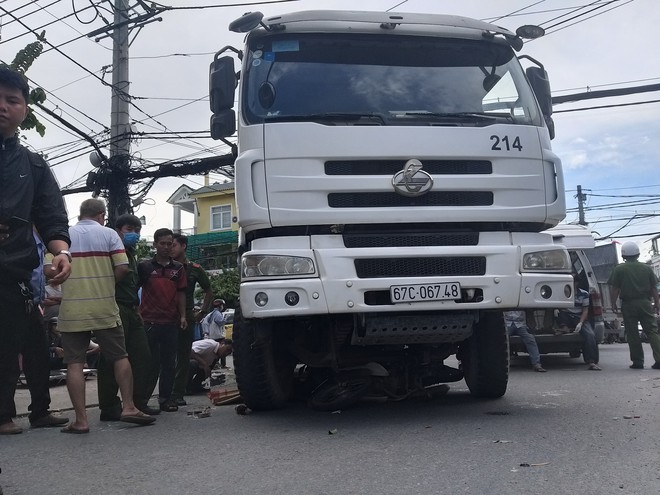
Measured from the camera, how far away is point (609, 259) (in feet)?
69.1

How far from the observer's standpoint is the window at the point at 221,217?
40.2 metres

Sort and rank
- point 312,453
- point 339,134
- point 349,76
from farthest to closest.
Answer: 1. point 349,76
2. point 339,134
3. point 312,453

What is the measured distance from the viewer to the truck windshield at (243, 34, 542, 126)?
5.24 meters

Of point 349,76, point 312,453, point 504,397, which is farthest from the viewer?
point 504,397

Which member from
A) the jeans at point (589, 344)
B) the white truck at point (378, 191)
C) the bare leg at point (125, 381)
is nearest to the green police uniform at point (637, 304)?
the jeans at point (589, 344)

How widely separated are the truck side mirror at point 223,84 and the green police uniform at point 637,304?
6091mm

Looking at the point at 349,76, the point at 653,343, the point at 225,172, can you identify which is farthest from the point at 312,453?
the point at 225,172

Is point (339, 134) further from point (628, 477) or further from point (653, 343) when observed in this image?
point (653, 343)

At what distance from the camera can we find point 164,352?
657cm

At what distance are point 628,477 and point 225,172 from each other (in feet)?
50.4

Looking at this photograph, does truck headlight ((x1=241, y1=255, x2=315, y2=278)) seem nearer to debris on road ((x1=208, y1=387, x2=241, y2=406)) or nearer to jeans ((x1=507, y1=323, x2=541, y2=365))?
debris on road ((x1=208, y1=387, x2=241, y2=406))

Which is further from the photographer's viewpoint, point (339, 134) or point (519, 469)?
point (339, 134)

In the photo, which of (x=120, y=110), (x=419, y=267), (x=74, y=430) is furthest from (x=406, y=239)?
(x=120, y=110)

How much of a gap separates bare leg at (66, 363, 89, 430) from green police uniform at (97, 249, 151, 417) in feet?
2.19
